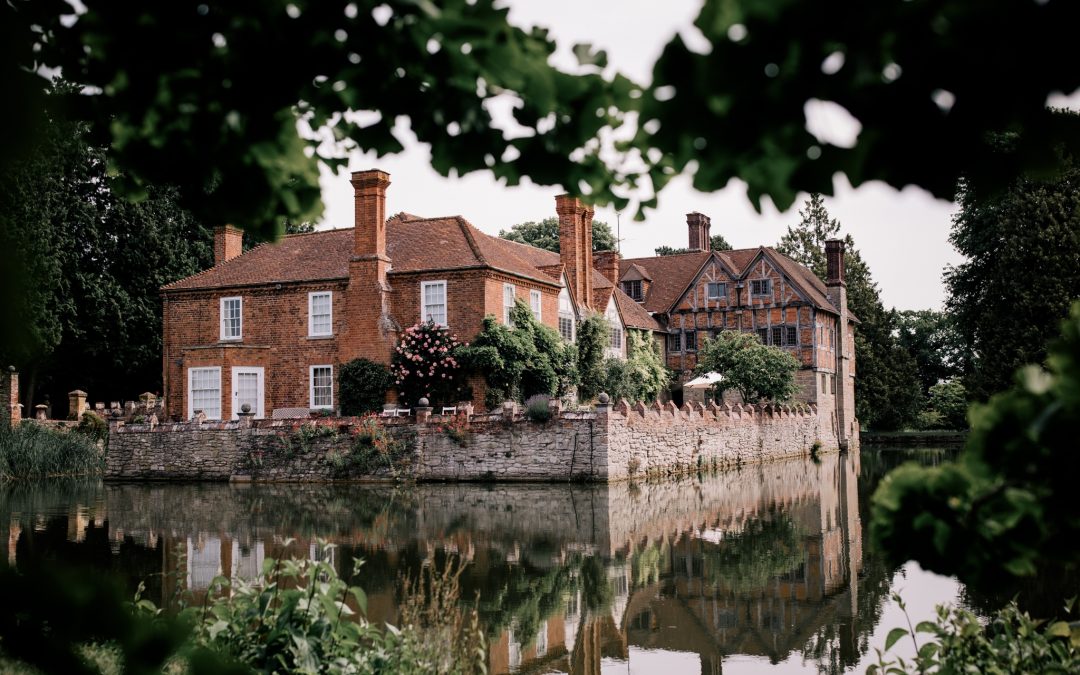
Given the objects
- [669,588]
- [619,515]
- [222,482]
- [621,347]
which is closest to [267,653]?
[669,588]

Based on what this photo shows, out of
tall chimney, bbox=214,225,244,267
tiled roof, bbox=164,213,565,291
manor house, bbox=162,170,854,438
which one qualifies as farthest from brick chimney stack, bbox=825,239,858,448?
tall chimney, bbox=214,225,244,267

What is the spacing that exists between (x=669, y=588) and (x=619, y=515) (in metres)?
7.72

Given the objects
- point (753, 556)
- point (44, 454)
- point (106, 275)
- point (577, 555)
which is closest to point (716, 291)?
point (106, 275)

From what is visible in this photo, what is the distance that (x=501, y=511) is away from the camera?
2022 centimetres

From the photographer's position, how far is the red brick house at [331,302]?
108 feet

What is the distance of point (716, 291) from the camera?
50.2 m

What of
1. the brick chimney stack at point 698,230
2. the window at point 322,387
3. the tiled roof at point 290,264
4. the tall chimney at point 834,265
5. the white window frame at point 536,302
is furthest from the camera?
the brick chimney stack at point 698,230

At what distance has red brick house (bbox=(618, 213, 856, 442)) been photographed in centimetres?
4844

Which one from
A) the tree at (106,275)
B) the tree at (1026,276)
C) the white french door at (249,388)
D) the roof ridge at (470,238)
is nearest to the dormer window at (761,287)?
the tree at (1026,276)

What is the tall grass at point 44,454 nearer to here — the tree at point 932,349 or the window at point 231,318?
the window at point 231,318

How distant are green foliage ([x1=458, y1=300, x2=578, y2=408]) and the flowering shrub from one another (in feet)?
2.13

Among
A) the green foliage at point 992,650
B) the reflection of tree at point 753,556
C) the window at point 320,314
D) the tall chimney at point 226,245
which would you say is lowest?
the reflection of tree at point 753,556

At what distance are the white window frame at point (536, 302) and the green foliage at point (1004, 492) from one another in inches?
1290

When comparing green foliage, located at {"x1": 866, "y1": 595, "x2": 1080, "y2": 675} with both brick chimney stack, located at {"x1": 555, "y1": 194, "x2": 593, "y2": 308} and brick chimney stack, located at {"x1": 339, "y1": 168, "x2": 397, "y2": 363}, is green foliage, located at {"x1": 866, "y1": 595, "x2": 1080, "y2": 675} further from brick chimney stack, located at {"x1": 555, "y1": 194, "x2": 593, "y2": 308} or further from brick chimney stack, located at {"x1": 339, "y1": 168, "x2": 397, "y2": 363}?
brick chimney stack, located at {"x1": 555, "y1": 194, "x2": 593, "y2": 308}
